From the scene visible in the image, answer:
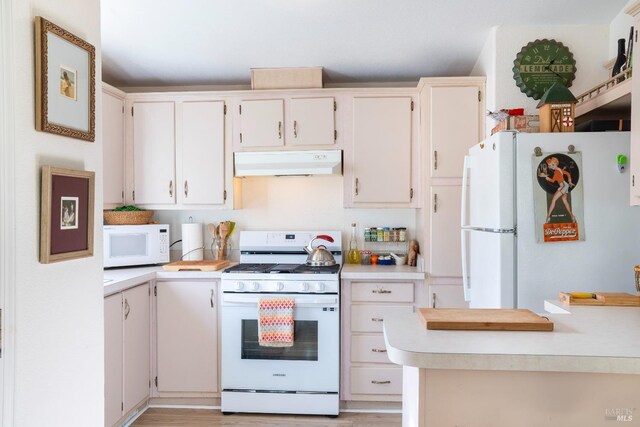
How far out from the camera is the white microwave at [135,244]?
10.2ft

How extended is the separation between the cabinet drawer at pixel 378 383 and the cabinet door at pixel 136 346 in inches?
55.2

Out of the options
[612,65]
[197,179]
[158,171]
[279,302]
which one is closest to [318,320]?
[279,302]

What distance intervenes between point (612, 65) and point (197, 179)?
2.79 meters

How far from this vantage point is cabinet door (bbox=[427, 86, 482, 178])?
9.78ft

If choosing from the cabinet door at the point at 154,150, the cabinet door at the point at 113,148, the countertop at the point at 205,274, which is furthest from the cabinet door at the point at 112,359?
the cabinet door at the point at 154,150

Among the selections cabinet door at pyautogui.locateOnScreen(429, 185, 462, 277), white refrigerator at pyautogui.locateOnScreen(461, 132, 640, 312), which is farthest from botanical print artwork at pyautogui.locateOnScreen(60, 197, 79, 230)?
cabinet door at pyautogui.locateOnScreen(429, 185, 462, 277)

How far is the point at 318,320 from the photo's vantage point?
2889 millimetres

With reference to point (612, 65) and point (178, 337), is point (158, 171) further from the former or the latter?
point (612, 65)

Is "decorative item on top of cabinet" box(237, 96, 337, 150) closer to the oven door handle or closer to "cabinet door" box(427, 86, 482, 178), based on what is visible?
"cabinet door" box(427, 86, 482, 178)

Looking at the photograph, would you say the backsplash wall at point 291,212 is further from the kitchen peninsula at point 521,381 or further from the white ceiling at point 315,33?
the kitchen peninsula at point 521,381

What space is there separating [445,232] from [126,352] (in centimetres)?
218

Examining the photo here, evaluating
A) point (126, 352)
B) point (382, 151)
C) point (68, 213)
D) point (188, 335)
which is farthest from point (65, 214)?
point (382, 151)

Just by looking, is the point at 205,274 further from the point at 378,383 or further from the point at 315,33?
the point at 315,33

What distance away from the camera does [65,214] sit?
1.40 meters
